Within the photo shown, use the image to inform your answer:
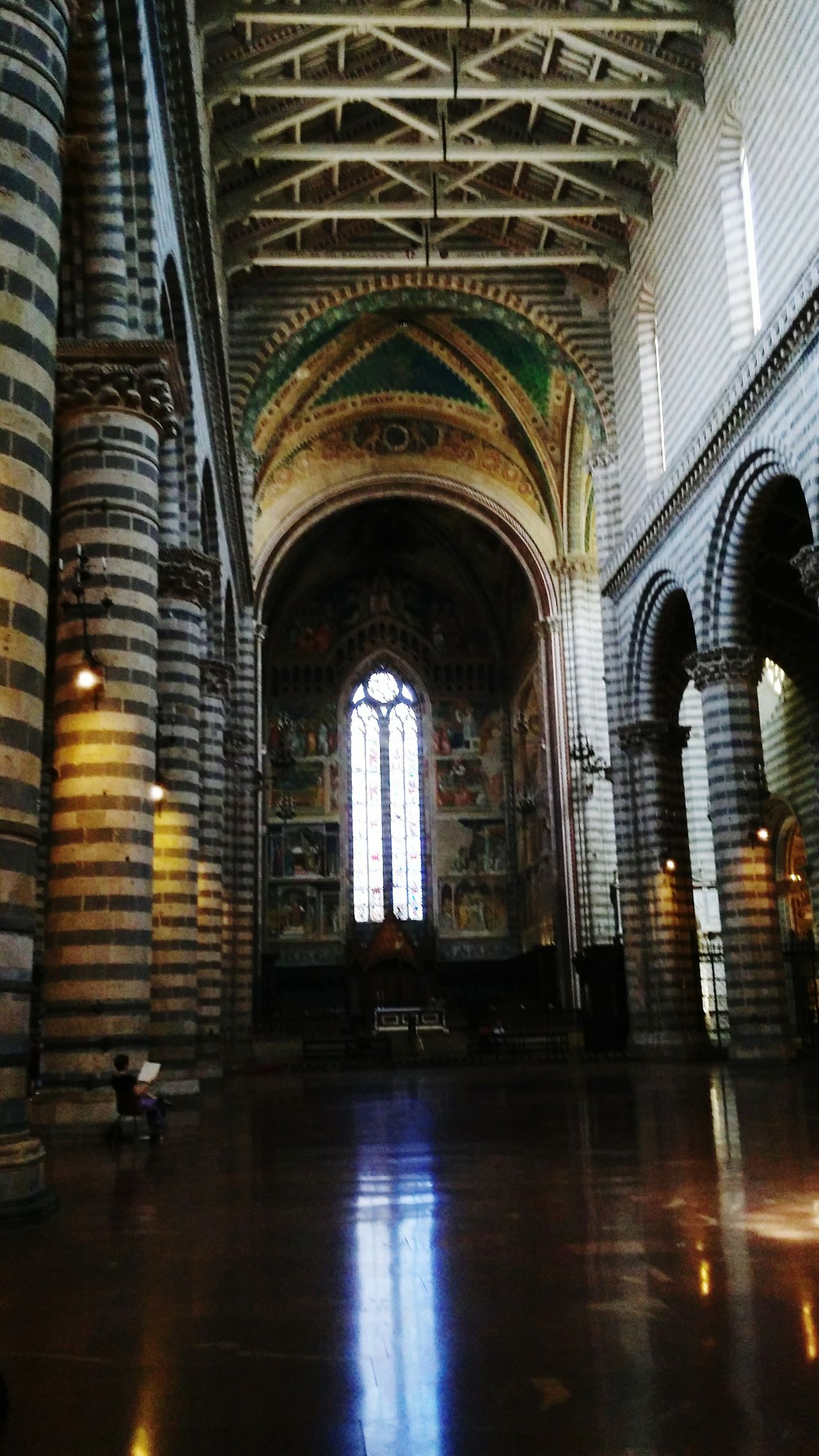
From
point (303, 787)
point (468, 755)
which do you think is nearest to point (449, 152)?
point (468, 755)

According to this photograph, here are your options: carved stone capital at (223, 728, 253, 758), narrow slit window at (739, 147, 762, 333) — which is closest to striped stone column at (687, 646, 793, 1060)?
narrow slit window at (739, 147, 762, 333)

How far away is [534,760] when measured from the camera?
41250 millimetres

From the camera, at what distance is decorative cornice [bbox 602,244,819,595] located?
17.8m

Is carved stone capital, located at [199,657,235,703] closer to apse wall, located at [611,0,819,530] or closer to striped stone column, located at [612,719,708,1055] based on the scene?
striped stone column, located at [612,719,708,1055]

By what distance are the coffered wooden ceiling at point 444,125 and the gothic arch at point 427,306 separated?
0.62 metres

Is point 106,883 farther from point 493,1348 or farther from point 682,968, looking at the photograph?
point 682,968

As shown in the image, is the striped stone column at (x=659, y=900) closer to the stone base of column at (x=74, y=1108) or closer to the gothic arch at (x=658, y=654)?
the gothic arch at (x=658, y=654)

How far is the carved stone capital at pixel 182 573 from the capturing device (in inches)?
683

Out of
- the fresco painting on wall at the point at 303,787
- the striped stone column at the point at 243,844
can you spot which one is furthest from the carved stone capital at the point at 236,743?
the fresco painting on wall at the point at 303,787

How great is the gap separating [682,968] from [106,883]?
15.8 metres

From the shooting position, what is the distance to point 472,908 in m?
44.3

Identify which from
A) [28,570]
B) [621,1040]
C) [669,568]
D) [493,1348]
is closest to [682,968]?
[621,1040]

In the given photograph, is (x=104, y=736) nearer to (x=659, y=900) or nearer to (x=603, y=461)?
(x=659, y=900)

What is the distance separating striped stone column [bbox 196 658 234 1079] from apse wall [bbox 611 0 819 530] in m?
9.81
